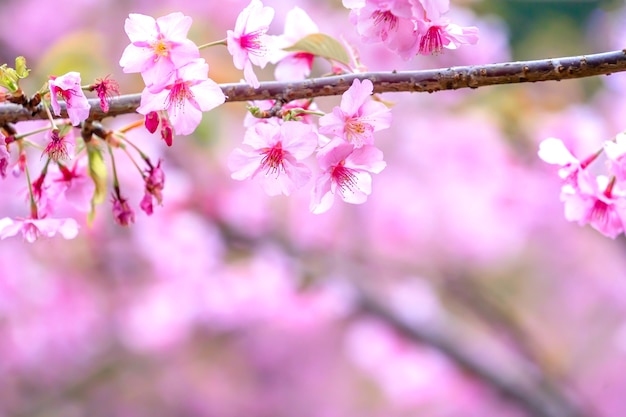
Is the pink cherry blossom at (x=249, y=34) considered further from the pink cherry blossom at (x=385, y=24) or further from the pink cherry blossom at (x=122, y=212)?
the pink cherry blossom at (x=122, y=212)

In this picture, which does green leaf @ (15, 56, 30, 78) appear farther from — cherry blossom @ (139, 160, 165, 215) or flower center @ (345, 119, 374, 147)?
flower center @ (345, 119, 374, 147)

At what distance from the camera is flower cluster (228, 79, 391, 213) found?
27.5 inches

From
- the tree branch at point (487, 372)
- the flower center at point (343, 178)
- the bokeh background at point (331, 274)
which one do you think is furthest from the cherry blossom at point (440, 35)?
the tree branch at point (487, 372)

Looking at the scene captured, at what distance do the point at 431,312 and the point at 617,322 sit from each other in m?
1.70

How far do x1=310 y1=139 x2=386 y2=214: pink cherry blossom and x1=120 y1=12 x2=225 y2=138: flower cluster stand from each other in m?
0.10

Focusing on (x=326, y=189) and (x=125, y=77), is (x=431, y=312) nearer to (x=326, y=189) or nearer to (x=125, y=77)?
(x=125, y=77)

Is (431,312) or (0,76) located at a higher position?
(431,312)

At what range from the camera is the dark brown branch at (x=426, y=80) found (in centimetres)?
68

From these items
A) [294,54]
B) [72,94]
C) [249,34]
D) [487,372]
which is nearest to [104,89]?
[72,94]

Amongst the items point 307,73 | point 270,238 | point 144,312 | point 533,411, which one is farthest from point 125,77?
point 307,73

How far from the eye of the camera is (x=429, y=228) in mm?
3721

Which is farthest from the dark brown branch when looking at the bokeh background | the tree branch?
the tree branch

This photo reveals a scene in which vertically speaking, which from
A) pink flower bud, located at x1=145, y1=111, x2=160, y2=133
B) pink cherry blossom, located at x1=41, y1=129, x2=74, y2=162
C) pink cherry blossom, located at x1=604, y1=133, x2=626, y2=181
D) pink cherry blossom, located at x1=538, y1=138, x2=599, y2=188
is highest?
pink cherry blossom, located at x1=538, y1=138, x2=599, y2=188

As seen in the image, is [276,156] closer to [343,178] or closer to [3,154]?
[343,178]
